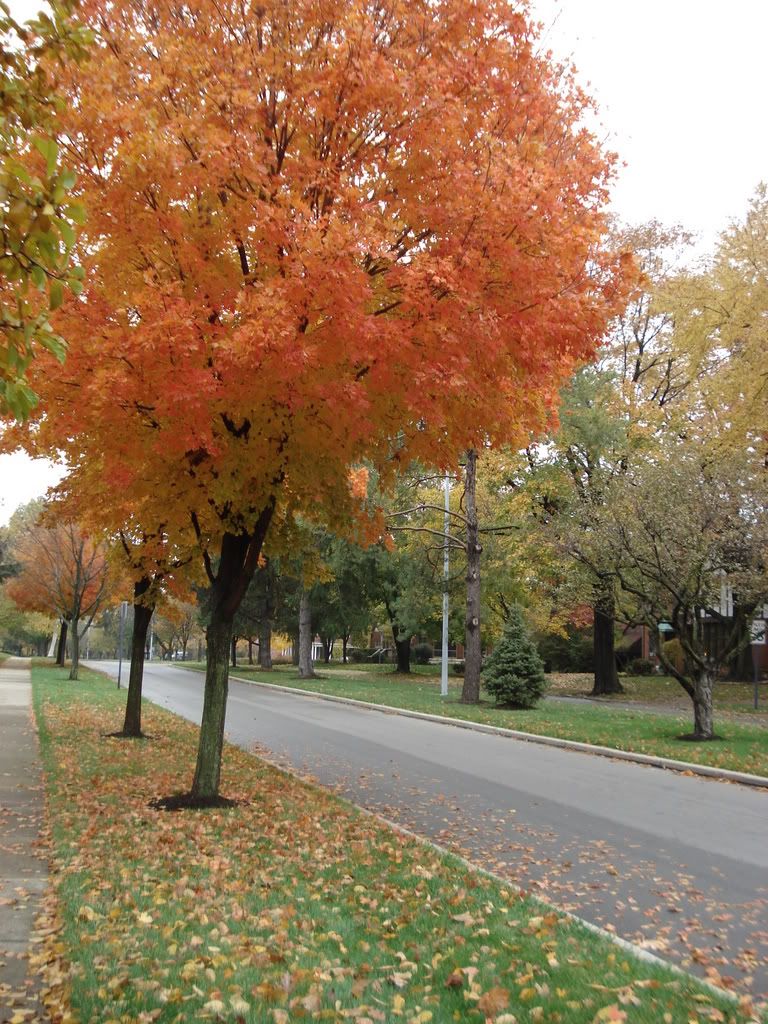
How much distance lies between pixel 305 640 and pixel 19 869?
32755mm

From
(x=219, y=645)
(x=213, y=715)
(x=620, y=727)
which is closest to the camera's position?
(x=213, y=715)

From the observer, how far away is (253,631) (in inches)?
1969

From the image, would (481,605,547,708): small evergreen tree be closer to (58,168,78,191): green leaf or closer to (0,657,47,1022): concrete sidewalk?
(0,657,47,1022): concrete sidewalk

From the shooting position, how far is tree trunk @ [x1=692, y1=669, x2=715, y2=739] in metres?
14.9

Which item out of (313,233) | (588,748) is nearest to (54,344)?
(313,233)

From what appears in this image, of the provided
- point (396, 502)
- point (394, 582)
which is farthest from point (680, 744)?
point (394, 582)

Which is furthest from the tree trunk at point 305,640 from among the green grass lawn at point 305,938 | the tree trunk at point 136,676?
the green grass lawn at point 305,938

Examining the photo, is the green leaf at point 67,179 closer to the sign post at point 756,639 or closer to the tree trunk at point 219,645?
the tree trunk at point 219,645

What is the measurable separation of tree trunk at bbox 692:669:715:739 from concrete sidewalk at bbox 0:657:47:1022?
35.7ft

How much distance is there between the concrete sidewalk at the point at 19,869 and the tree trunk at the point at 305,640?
2410 cm

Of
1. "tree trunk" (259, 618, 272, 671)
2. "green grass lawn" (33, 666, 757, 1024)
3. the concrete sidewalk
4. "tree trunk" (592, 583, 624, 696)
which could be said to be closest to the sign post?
"tree trunk" (592, 583, 624, 696)

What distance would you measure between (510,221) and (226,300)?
2576mm

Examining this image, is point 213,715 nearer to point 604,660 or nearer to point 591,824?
point 591,824

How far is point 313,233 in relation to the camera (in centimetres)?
661
